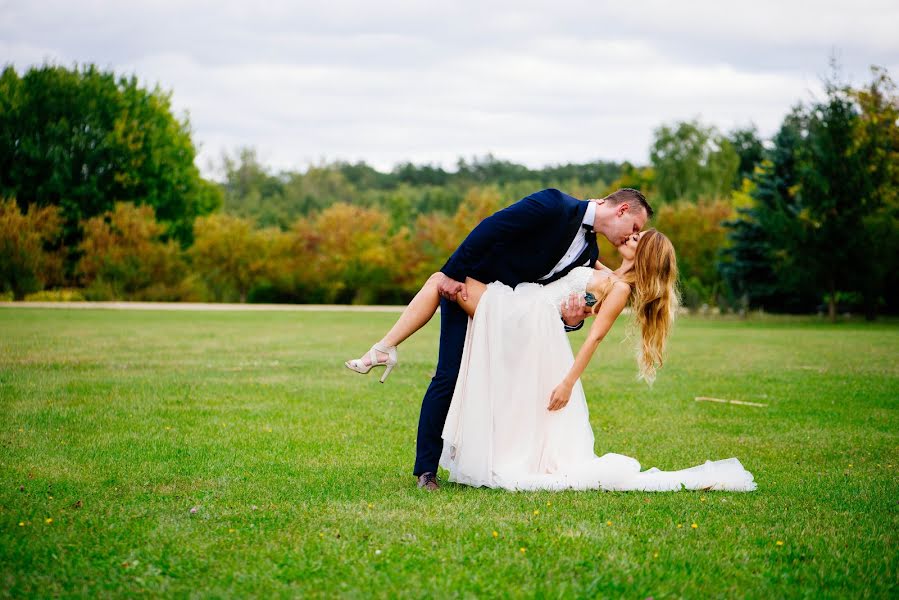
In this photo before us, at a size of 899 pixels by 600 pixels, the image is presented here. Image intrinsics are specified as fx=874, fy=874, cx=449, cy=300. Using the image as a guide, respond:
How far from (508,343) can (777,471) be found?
2319mm

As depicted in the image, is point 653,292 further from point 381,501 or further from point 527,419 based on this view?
point 381,501

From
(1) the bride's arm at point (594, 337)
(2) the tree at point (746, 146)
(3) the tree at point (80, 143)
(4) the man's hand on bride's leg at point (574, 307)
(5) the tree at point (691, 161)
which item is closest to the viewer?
(1) the bride's arm at point (594, 337)

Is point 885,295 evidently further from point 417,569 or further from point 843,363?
point 417,569

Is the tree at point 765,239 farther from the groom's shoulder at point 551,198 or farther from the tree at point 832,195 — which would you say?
the groom's shoulder at point 551,198

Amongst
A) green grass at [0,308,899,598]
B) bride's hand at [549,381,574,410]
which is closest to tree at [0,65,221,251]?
green grass at [0,308,899,598]

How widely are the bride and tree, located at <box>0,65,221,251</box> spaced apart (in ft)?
142

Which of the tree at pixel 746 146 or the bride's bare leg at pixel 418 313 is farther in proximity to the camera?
the tree at pixel 746 146

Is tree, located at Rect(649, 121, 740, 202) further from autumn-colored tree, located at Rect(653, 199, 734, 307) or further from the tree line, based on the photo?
autumn-colored tree, located at Rect(653, 199, 734, 307)

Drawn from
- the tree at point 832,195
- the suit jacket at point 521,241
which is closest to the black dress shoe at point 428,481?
the suit jacket at point 521,241

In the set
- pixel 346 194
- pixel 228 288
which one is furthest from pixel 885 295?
pixel 346 194

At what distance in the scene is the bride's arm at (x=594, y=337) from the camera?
5742 millimetres

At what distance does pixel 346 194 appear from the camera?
282 ft

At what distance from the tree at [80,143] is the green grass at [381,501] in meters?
38.1

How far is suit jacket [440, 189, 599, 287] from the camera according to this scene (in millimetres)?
5512
